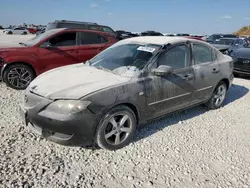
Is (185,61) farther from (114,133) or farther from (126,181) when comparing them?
(126,181)

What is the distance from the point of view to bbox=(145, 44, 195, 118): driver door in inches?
145

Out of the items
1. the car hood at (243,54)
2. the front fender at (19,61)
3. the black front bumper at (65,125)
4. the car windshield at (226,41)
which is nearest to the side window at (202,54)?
the black front bumper at (65,125)

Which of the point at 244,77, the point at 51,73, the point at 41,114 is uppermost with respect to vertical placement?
the point at 51,73

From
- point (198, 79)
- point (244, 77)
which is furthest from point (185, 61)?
point (244, 77)

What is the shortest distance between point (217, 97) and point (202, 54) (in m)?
1.16

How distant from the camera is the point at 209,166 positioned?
10.2 feet

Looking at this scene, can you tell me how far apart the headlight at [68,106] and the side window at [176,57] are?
60.3 inches

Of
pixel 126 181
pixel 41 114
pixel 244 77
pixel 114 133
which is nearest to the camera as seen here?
pixel 126 181

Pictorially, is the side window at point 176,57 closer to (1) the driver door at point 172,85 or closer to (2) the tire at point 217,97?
(1) the driver door at point 172,85

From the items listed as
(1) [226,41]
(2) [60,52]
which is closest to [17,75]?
(2) [60,52]

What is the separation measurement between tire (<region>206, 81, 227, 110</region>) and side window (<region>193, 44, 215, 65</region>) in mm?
702

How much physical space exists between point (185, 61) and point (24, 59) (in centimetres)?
403

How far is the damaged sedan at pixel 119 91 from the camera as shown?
297 cm

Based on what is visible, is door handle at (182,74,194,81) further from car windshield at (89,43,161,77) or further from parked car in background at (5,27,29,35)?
parked car in background at (5,27,29,35)
